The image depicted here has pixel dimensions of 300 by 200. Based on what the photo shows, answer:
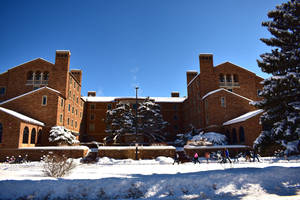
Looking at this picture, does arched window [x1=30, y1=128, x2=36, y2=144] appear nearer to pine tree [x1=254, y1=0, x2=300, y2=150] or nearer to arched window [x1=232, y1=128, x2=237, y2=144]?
pine tree [x1=254, y1=0, x2=300, y2=150]

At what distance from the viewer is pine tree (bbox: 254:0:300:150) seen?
1112 centimetres

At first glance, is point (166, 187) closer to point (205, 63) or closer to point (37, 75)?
point (205, 63)

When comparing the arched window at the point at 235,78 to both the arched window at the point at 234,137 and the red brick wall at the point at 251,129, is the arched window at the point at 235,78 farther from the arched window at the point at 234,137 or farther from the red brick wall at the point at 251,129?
the red brick wall at the point at 251,129

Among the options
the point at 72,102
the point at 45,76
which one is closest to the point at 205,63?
the point at 72,102

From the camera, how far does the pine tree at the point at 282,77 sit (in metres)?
11.1

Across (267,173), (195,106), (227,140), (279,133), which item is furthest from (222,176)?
(195,106)

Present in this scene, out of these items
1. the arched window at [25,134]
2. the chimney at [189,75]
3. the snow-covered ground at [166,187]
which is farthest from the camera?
the chimney at [189,75]

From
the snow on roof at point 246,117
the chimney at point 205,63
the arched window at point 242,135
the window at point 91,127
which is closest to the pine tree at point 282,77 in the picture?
the snow on roof at point 246,117

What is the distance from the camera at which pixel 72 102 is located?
38.9 m

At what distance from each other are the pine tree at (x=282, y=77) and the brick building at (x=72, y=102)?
14000mm

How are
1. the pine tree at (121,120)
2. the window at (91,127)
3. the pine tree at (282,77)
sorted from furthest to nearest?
1. the window at (91,127)
2. the pine tree at (121,120)
3. the pine tree at (282,77)

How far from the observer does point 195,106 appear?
40.2 m

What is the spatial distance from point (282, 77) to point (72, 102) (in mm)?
35266

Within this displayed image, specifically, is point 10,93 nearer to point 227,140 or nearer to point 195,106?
point 195,106
